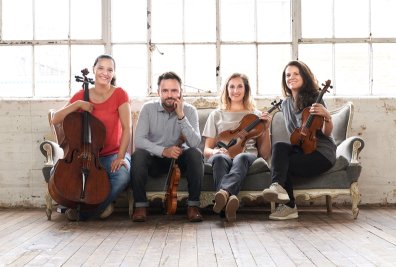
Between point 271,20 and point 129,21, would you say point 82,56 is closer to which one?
point 129,21

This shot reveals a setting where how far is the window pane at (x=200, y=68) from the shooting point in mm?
5102

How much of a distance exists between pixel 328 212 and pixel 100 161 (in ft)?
5.69

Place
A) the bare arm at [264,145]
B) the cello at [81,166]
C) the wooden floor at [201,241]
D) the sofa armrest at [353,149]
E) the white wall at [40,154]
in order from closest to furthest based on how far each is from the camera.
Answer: the wooden floor at [201,241] → the cello at [81,166] → the sofa armrest at [353,149] → the bare arm at [264,145] → the white wall at [40,154]

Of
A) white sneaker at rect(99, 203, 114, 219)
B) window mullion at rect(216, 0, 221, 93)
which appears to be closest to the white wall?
window mullion at rect(216, 0, 221, 93)

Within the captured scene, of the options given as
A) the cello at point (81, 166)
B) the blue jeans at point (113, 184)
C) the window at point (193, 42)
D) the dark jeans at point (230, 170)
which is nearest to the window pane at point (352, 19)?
the window at point (193, 42)

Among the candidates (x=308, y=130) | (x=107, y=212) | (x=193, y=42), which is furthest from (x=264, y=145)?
(x=193, y=42)

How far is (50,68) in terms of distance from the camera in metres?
5.09

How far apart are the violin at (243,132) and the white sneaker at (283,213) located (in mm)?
491

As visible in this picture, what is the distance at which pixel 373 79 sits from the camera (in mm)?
5121

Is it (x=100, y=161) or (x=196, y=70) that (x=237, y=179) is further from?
(x=196, y=70)

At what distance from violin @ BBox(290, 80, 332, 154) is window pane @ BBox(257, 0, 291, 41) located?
1.34 meters

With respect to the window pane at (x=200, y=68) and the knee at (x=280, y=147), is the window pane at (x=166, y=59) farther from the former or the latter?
the knee at (x=280, y=147)

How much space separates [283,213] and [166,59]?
186 cm

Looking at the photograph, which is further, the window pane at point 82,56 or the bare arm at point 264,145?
the window pane at point 82,56
